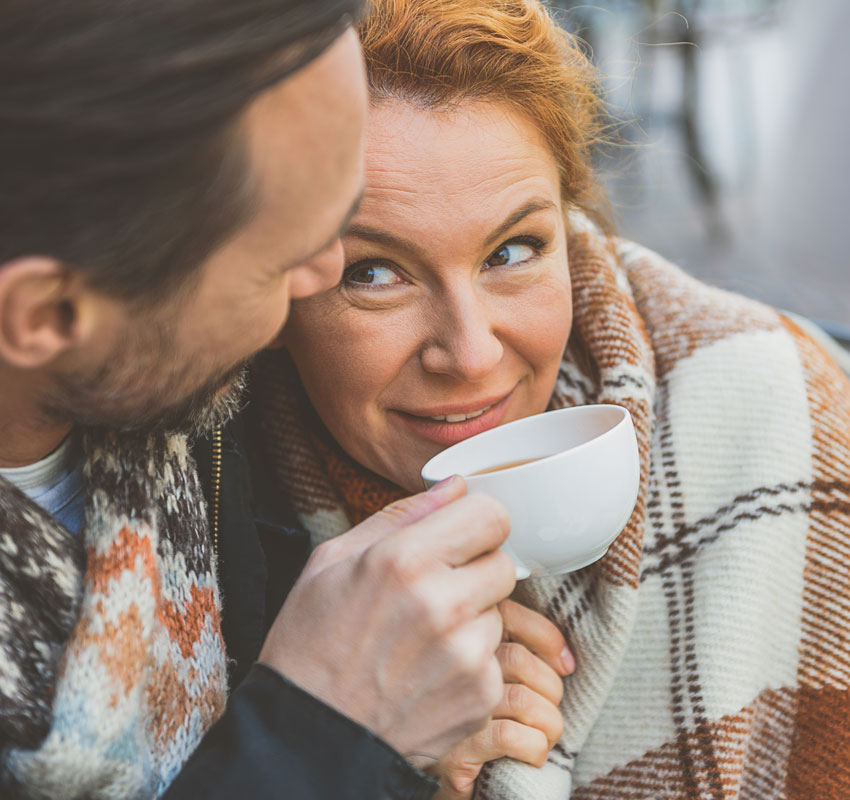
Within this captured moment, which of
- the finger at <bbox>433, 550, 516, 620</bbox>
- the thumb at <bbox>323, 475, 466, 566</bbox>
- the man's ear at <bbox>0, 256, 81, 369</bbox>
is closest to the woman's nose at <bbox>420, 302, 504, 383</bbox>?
the thumb at <bbox>323, 475, 466, 566</bbox>

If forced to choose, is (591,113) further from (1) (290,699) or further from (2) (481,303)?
(1) (290,699)

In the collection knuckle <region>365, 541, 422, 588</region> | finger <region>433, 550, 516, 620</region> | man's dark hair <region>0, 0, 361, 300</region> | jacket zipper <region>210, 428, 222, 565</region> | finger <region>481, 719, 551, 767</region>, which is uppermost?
man's dark hair <region>0, 0, 361, 300</region>

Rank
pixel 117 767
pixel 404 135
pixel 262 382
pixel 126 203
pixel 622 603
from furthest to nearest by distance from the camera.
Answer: pixel 262 382, pixel 622 603, pixel 404 135, pixel 117 767, pixel 126 203

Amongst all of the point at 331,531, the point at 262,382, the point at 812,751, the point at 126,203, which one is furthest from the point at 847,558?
the point at 126,203

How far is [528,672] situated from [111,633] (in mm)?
643

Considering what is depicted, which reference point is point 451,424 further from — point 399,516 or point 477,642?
point 477,642

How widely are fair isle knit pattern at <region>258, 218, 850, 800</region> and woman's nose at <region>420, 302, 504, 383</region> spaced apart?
0.29 meters

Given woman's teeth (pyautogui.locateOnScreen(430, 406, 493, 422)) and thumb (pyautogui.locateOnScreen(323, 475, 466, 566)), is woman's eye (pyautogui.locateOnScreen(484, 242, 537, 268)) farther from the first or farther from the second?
thumb (pyautogui.locateOnScreen(323, 475, 466, 566))

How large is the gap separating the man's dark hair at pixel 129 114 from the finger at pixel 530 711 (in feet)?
2.81

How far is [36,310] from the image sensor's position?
43.7 inches

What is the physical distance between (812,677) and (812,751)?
4.6 inches

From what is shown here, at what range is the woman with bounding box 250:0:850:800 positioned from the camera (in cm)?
149

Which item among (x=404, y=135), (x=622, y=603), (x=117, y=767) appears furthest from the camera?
(x=622, y=603)

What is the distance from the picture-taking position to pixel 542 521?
1.21 meters
